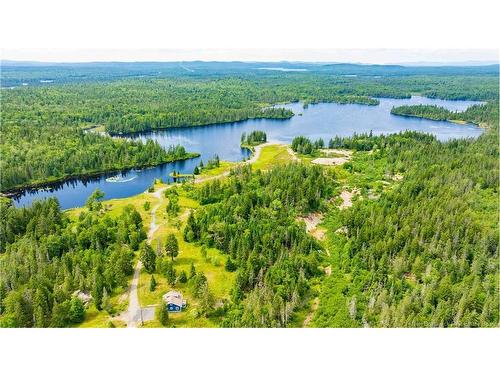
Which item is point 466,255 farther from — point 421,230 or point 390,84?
point 390,84

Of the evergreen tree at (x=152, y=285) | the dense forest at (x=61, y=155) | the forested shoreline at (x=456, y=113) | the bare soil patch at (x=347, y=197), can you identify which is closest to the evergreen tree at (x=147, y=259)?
the evergreen tree at (x=152, y=285)

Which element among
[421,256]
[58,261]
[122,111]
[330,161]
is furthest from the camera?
[122,111]

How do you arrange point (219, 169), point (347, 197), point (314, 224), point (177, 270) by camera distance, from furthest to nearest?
point (219, 169), point (347, 197), point (314, 224), point (177, 270)

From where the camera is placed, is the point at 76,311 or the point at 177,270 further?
the point at 177,270

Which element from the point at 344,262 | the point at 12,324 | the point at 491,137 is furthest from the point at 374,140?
the point at 12,324

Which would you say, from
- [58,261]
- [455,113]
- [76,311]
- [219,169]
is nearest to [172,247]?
[58,261]

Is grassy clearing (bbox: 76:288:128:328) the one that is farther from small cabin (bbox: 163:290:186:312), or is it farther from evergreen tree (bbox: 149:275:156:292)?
small cabin (bbox: 163:290:186:312)

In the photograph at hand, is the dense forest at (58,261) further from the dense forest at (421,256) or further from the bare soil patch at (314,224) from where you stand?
the bare soil patch at (314,224)

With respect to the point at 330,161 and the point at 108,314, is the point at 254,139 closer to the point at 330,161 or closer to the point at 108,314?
the point at 330,161
